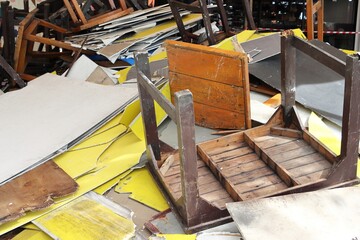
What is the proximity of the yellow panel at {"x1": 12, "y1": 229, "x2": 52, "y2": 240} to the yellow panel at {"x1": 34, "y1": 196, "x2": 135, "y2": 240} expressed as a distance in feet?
0.12

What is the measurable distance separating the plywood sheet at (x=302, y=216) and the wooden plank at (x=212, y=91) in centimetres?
85

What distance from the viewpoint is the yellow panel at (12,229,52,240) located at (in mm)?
1986

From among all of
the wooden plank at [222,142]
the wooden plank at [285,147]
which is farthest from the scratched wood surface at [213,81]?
the wooden plank at [285,147]

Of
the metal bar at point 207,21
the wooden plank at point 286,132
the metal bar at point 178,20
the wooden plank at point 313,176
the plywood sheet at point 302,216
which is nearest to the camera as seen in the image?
the plywood sheet at point 302,216

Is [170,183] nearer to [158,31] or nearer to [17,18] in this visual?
[158,31]

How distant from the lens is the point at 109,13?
16.5 feet

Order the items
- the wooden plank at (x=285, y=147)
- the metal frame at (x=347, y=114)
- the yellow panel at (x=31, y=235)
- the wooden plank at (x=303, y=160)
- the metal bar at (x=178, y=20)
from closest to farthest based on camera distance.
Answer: the metal frame at (x=347, y=114) → the yellow panel at (x=31, y=235) → the wooden plank at (x=303, y=160) → the wooden plank at (x=285, y=147) → the metal bar at (x=178, y=20)

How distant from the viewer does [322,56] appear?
6.86 ft

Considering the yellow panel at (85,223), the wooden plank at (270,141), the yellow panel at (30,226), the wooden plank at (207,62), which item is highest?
the wooden plank at (207,62)

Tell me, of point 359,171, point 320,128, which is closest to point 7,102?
point 320,128

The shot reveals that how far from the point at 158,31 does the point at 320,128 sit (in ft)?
8.79

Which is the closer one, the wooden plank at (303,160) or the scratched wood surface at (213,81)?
the wooden plank at (303,160)

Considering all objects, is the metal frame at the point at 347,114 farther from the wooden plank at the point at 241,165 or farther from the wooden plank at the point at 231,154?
the wooden plank at the point at 231,154

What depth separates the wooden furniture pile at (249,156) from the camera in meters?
1.83
